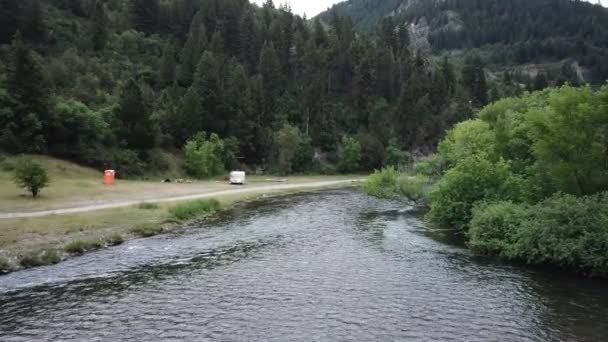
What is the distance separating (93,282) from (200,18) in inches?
4616

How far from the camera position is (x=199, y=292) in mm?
21578

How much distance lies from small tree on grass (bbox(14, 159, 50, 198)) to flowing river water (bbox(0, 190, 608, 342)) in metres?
14.6

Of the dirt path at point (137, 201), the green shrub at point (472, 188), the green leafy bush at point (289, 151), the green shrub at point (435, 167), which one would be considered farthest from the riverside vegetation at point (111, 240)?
the green leafy bush at point (289, 151)

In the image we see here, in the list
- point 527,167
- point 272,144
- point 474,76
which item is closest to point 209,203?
point 527,167

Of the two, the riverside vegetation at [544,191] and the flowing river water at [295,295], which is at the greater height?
the riverside vegetation at [544,191]

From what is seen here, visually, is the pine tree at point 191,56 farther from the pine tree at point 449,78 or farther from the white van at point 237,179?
the pine tree at point 449,78

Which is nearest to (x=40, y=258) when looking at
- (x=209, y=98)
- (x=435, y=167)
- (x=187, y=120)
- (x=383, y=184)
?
(x=383, y=184)

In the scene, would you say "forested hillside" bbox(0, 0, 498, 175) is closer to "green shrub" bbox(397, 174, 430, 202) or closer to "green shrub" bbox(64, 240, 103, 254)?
"green shrub" bbox(397, 174, 430, 202)

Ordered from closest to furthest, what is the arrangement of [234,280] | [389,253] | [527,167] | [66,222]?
[234,280] < [389,253] < [66,222] < [527,167]

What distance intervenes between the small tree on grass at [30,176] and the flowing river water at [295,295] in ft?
47.8

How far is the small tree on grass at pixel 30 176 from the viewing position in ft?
130

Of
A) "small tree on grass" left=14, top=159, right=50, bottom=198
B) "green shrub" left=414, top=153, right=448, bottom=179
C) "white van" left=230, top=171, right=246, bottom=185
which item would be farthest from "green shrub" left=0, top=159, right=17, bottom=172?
"green shrub" left=414, top=153, right=448, bottom=179

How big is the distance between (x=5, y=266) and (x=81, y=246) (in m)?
4.70

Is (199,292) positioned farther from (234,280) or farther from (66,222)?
(66,222)
